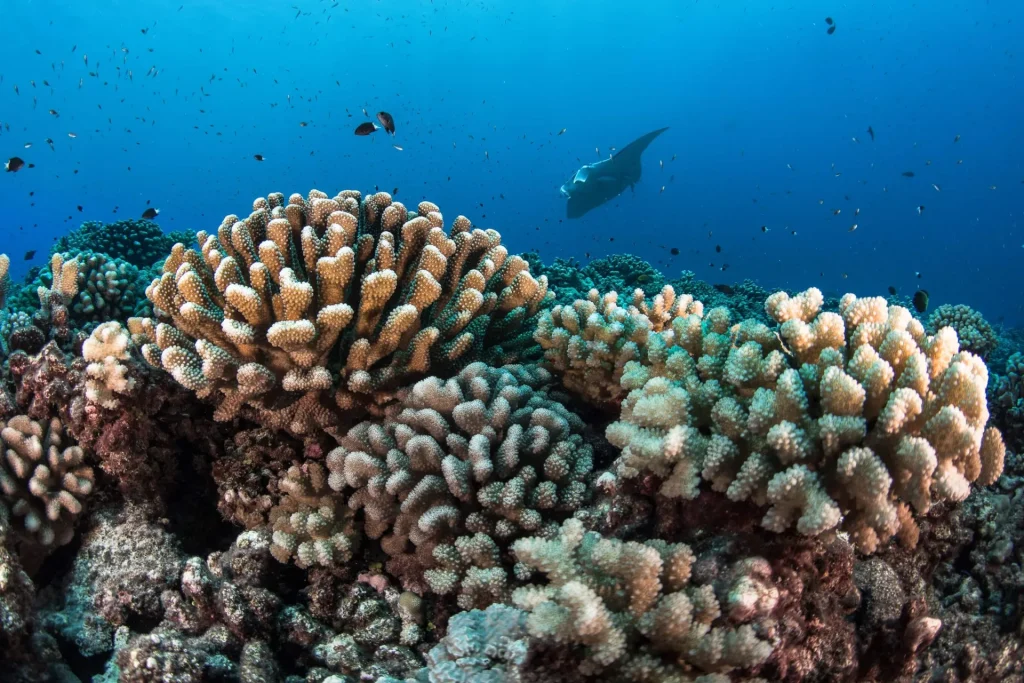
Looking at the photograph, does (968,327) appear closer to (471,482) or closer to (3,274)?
(471,482)

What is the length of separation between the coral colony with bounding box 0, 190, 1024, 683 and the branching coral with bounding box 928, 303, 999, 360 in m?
7.00

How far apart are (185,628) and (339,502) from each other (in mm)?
1024

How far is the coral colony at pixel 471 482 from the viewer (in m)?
2.04

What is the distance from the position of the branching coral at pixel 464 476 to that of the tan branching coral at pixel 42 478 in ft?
5.68

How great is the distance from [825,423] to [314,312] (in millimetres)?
Result: 2801

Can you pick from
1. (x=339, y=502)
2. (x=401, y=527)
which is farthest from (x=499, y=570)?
(x=339, y=502)

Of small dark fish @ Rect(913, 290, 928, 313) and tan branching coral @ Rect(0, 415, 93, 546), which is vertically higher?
small dark fish @ Rect(913, 290, 928, 313)

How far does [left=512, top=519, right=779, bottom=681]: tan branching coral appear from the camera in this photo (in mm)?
1813

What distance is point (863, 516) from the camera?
83.1 inches

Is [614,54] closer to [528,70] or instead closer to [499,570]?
[528,70]

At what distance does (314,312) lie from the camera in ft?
11.3

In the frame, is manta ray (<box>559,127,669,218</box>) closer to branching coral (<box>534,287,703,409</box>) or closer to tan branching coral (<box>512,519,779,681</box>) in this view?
branching coral (<box>534,287,703,409</box>)

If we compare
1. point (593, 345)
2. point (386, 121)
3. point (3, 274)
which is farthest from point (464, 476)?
point (386, 121)

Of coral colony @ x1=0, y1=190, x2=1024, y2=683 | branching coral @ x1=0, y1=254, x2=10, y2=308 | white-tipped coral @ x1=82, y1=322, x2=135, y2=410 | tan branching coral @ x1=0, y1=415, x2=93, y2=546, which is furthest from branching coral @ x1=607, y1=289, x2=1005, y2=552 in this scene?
branching coral @ x1=0, y1=254, x2=10, y2=308
